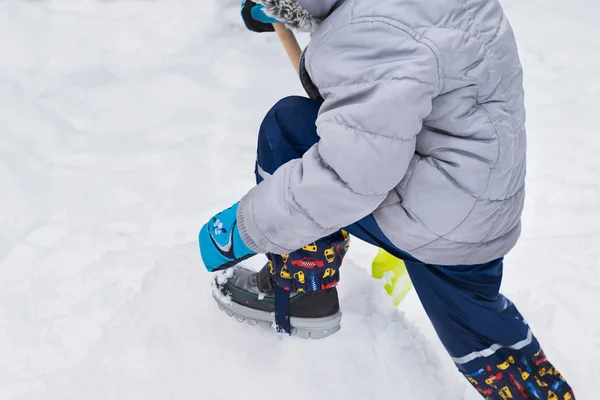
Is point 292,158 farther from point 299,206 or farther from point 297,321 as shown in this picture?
point 297,321

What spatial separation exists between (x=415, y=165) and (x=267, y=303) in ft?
1.57

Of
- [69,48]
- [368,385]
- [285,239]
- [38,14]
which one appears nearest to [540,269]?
[368,385]

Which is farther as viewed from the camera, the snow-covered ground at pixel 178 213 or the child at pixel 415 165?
the snow-covered ground at pixel 178 213

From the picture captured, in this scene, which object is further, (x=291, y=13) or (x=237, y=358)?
(x=237, y=358)

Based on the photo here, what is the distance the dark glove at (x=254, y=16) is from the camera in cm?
→ 121

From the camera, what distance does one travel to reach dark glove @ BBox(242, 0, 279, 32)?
1.21 meters

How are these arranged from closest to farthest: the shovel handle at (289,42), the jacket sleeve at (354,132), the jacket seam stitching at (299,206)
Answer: the jacket sleeve at (354,132)
the jacket seam stitching at (299,206)
the shovel handle at (289,42)

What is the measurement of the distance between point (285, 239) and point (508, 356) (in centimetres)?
46

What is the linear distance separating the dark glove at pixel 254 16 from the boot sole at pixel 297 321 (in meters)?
0.55

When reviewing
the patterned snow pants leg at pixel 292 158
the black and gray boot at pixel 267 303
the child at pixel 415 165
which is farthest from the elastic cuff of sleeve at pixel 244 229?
the black and gray boot at pixel 267 303

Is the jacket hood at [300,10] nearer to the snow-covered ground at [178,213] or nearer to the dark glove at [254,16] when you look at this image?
the dark glove at [254,16]

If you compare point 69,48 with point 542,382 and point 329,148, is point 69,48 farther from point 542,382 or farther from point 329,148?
point 542,382

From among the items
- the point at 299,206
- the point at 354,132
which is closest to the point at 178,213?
the point at 299,206

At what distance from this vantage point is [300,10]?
38.8 inches
